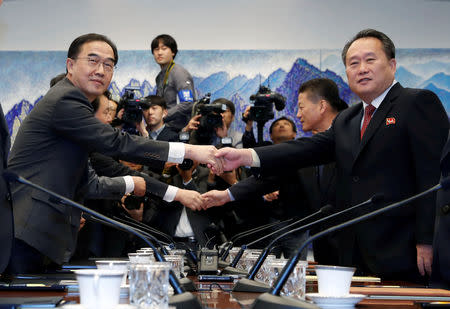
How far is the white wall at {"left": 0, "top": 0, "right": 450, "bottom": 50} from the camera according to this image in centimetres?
582

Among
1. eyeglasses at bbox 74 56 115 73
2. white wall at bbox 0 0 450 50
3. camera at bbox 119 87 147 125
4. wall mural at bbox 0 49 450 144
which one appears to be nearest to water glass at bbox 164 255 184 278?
eyeglasses at bbox 74 56 115 73

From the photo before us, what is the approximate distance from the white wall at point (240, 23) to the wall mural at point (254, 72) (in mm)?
100

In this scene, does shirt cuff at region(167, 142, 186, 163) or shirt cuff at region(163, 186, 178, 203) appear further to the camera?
shirt cuff at region(163, 186, 178, 203)

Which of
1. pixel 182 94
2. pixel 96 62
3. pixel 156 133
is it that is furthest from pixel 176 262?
pixel 182 94

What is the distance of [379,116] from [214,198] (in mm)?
1393

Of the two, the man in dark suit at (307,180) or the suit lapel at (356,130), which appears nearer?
the suit lapel at (356,130)

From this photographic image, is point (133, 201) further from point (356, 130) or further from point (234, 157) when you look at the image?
point (356, 130)

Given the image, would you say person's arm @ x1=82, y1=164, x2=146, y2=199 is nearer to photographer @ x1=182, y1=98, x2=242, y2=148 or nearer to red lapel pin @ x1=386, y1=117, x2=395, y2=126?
photographer @ x1=182, y1=98, x2=242, y2=148

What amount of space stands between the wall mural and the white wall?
0.33 feet

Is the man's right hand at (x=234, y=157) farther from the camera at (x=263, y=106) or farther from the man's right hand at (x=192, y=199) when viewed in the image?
the camera at (x=263, y=106)

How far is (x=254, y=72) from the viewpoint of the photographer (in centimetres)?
578

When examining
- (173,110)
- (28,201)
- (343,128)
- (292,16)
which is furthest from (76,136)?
(292,16)

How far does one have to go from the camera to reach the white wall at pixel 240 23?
5820mm

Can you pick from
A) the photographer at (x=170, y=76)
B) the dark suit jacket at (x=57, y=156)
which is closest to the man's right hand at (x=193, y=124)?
the photographer at (x=170, y=76)
